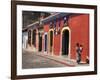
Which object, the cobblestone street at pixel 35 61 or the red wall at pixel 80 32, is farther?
the red wall at pixel 80 32

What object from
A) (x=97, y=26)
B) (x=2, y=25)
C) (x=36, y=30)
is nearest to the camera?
(x=2, y=25)

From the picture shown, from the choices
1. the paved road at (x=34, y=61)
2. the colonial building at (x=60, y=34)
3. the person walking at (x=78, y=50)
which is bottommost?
the paved road at (x=34, y=61)

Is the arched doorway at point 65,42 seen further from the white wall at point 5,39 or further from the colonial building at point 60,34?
the white wall at point 5,39

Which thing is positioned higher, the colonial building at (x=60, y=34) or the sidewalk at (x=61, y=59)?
the colonial building at (x=60, y=34)

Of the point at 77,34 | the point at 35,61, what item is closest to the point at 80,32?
the point at 77,34

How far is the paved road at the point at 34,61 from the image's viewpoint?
80.1 inches

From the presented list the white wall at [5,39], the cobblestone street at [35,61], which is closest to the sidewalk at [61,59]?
the cobblestone street at [35,61]

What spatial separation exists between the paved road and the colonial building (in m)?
0.07

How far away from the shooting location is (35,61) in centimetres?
207

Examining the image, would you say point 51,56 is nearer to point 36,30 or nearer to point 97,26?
point 36,30

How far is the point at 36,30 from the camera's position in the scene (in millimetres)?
2111

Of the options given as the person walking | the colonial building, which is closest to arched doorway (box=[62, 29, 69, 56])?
the colonial building

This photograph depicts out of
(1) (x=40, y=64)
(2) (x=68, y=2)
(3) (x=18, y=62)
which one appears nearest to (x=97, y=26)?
(2) (x=68, y=2)

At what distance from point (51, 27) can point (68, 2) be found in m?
0.32
